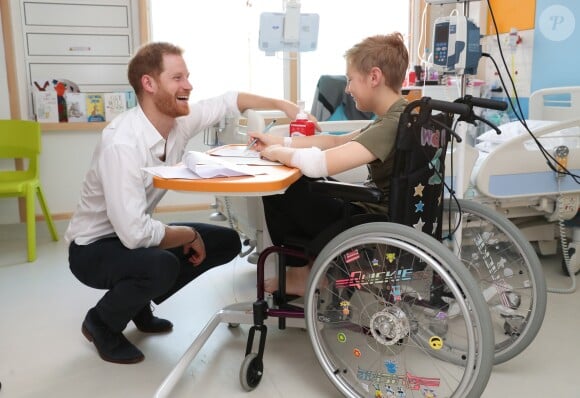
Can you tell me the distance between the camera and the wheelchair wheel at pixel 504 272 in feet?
5.65

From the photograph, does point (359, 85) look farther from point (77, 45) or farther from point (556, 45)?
point (77, 45)

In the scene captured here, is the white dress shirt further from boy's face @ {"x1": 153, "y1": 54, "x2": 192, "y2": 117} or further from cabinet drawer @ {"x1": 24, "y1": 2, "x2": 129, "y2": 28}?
cabinet drawer @ {"x1": 24, "y1": 2, "x2": 129, "y2": 28}

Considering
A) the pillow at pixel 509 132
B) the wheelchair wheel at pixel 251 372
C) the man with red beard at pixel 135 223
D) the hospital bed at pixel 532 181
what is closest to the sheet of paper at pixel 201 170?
the man with red beard at pixel 135 223

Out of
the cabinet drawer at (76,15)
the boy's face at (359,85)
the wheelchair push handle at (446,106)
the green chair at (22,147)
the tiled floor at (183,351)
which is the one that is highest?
the cabinet drawer at (76,15)

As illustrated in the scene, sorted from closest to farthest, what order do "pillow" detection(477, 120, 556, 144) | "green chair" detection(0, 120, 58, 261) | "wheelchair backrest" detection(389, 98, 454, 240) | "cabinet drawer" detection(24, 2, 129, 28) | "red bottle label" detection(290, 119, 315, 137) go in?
"wheelchair backrest" detection(389, 98, 454, 240) < "red bottle label" detection(290, 119, 315, 137) < "pillow" detection(477, 120, 556, 144) < "green chair" detection(0, 120, 58, 261) < "cabinet drawer" detection(24, 2, 129, 28)

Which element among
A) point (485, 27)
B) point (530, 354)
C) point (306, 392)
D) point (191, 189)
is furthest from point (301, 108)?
point (485, 27)

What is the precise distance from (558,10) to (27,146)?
10.6ft

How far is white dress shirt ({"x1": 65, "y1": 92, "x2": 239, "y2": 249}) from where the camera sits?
5.46 feet

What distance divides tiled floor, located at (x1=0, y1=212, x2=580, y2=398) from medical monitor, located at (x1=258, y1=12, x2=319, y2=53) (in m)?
1.36

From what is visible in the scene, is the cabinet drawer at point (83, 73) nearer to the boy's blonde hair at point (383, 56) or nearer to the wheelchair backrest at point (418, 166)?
the boy's blonde hair at point (383, 56)

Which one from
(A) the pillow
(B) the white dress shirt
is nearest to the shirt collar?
(B) the white dress shirt

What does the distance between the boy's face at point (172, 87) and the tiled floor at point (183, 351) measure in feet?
2.87

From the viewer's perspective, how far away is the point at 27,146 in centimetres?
338

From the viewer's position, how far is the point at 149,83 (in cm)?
185
